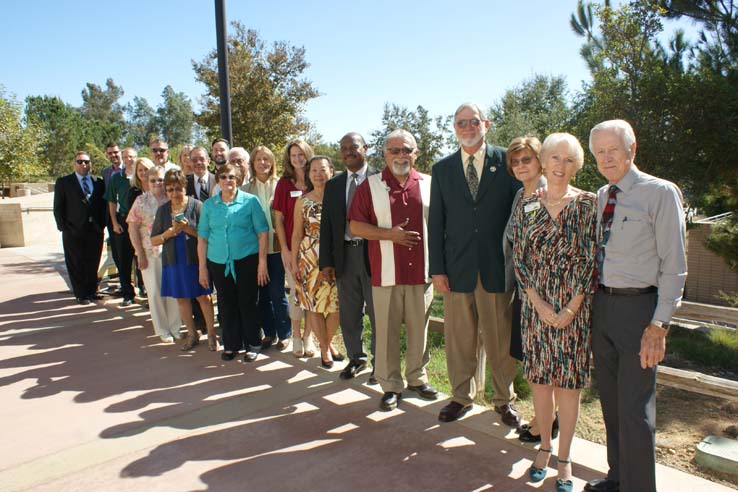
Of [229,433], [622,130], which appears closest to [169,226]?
[229,433]

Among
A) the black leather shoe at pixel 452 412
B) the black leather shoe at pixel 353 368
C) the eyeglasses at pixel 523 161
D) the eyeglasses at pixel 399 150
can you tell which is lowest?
the black leather shoe at pixel 452 412

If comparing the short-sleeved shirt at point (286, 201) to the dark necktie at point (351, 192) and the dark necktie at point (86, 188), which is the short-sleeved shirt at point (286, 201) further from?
the dark necktie at point (86, 188)

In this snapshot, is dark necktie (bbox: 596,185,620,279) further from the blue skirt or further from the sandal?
the sandal

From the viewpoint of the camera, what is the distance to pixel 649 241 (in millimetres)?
2480

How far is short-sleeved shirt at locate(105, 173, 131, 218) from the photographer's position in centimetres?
718

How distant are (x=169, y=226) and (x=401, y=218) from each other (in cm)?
270

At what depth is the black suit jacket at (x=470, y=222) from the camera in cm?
347

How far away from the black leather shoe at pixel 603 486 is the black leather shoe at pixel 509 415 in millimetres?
725

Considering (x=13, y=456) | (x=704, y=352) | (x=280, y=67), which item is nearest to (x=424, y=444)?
(x=13, y=456)

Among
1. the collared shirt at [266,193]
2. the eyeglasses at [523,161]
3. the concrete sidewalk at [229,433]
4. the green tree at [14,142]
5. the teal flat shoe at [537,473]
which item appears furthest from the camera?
the green tree at [14,142]

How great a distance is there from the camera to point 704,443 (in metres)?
3.50

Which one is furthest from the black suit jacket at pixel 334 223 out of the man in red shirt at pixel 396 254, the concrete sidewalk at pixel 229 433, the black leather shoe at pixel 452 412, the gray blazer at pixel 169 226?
the gray blazer at pixel 169 226

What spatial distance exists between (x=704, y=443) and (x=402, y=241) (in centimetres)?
233

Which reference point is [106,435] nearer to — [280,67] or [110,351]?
[110,351]
